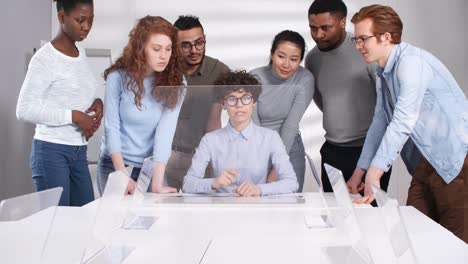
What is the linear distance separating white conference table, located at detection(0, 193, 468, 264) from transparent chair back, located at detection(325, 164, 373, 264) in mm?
18

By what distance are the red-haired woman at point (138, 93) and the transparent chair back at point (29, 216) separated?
569 millimetres

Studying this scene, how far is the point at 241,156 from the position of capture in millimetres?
1441

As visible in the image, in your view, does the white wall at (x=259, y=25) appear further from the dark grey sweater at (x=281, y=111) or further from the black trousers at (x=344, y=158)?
the dark grey sweater at (x=281, y=111)

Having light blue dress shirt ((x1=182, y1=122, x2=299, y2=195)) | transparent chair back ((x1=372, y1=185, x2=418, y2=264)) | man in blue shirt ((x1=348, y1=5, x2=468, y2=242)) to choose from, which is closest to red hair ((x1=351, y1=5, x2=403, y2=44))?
man in blue shirt ((x1=348, y1=5, x2=468, y2=242))

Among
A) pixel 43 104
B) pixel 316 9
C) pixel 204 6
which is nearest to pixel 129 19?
pixel 204 6

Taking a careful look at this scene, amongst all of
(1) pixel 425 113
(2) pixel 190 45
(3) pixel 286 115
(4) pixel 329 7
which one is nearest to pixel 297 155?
(3) pixel 286 115

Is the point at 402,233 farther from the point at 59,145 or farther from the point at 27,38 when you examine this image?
the point at 27,38

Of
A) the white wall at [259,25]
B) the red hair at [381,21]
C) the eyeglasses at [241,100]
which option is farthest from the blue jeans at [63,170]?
the red hair at [381,21]

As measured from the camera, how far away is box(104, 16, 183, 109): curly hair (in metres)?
2.49

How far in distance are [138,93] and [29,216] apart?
4.22 ft

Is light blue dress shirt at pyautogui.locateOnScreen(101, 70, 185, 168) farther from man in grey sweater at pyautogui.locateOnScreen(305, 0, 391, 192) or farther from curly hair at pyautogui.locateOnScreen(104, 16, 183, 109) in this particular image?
man in grey sweater at pyautogui.locateOnScreen(305, 0, 391, 192)

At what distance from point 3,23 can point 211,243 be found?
2.59m

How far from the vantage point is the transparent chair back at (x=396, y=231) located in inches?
38.6

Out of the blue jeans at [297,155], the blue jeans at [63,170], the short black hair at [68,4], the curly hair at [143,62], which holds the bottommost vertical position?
the blue jeans at [63,170]
